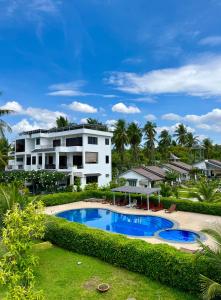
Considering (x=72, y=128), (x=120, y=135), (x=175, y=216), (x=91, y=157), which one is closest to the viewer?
(x=175, y=216)

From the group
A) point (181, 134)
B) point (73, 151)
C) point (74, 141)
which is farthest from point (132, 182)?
point (181, 134)

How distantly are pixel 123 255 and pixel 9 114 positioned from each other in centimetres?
2208

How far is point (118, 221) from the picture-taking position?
85.9ft

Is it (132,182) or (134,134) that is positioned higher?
(134,134)

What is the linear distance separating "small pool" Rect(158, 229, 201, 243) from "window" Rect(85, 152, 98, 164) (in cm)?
2150

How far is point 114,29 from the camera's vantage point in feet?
70.6

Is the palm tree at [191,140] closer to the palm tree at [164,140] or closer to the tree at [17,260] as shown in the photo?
the palm tree at [164,140]

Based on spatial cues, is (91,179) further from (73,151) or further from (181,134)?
(181,134)

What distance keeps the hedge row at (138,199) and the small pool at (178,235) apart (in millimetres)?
5992

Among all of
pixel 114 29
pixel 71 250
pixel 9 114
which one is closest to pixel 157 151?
pixel 9 114

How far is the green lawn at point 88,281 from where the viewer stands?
10875mm

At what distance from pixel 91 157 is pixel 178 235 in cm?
2321

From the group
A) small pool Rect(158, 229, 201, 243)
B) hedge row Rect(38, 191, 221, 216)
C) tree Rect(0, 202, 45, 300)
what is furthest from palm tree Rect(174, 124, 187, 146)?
tree Rect(0, 202, 45, 300)

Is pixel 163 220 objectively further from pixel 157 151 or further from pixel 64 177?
pixel 157 151
